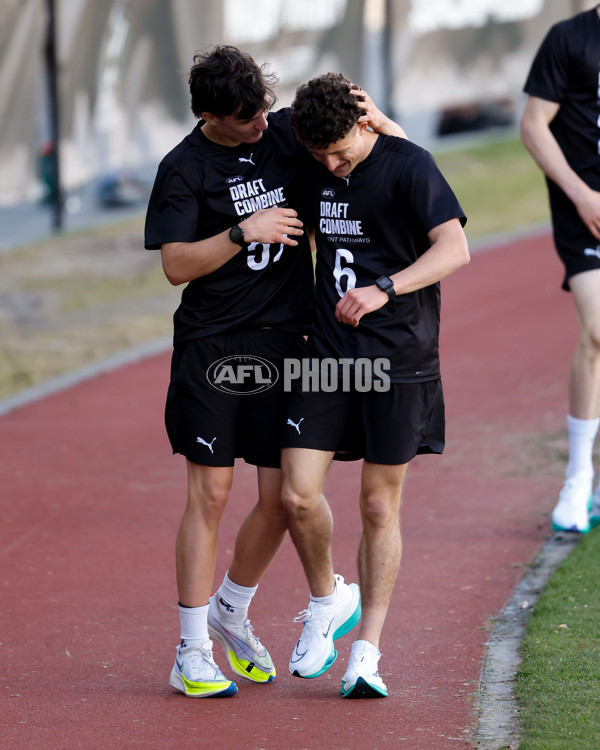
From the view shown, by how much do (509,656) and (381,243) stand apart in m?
1.55

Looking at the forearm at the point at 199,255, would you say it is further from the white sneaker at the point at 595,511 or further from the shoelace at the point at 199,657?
the white sneaker at the point at 595,511

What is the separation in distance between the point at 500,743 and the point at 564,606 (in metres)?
1.27

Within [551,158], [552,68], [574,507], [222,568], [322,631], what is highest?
[552,68]

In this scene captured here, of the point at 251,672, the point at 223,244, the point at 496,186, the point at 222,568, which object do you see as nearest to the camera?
the point at 223,244

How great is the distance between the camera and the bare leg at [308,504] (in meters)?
3.93

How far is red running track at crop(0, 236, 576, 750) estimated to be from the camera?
12.4 feet

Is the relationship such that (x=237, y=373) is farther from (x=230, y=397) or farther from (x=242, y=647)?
(x=242, y=647)

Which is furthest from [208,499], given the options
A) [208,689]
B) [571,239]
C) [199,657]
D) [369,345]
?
[571,239]

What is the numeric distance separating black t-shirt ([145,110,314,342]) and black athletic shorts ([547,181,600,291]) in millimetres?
1861

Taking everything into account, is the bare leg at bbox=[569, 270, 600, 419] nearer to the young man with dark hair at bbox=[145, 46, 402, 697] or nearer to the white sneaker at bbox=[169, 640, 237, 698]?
the young man with dark hair at bbox=[145, 46, 402, 697]

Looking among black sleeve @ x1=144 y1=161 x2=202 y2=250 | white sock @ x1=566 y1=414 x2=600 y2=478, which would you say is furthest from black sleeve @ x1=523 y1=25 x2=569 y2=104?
black sleeve @ x1=144 y1=161 x2=202 y2=250

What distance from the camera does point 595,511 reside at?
5766 mm

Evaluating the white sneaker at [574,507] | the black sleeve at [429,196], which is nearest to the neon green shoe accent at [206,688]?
the black sleeve at [429,196]

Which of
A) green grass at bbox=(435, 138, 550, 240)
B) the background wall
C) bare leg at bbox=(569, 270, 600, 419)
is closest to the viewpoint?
bare leg at bbox=(569, 270, 600, 419)
